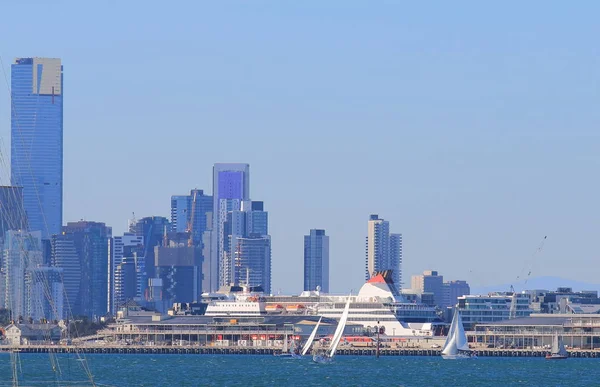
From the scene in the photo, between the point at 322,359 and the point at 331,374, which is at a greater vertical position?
the point at 331,374

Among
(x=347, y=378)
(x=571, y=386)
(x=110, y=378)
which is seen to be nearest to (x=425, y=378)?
(x=347, y=378)

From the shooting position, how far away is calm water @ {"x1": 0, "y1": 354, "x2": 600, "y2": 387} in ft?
435

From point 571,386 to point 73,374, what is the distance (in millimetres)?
42443

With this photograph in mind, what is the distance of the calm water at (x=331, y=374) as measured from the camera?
133m

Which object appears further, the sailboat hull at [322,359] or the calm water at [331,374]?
the sailboat hull at [322,359]

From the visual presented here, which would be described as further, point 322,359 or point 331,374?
point 322,359

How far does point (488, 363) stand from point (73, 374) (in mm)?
64013

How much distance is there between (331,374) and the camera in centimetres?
15012

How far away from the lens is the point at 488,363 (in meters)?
190

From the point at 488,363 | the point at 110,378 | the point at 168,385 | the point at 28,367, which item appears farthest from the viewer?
the point at 488,363

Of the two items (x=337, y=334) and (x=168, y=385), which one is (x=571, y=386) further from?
(x=337, y=334)

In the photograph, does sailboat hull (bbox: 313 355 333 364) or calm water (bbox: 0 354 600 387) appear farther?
sailboat hull (bbox: 313 355 333 364)

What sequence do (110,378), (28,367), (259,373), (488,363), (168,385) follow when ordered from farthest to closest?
(488,363) < (28,367) < (259,373) < (110,378) < (168,385)

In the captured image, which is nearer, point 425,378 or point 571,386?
point 571,386
